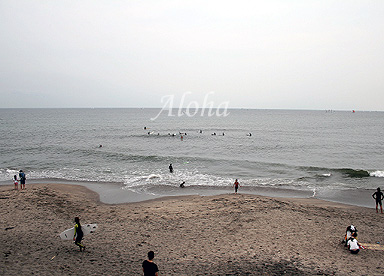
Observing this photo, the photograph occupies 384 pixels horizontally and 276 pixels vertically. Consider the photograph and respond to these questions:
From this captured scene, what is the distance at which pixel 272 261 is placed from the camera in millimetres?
9234

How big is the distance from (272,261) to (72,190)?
17.3 metres

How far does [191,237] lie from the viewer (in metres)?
11.5

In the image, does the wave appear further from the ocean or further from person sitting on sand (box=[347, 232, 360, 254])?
person sitting on sand (box=[347, 232, 360, 254])

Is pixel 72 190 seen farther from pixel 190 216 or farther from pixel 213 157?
pixel 213 157

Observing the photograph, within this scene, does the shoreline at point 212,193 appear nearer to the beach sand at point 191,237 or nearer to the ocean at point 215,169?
the ocean at point 215,169

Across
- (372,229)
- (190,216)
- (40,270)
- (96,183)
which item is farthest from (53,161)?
(372,229)

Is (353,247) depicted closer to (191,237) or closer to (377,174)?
(191,237)

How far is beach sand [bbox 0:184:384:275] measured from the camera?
28.9ft

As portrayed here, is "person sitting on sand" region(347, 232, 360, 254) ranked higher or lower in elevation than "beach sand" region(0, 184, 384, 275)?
higher

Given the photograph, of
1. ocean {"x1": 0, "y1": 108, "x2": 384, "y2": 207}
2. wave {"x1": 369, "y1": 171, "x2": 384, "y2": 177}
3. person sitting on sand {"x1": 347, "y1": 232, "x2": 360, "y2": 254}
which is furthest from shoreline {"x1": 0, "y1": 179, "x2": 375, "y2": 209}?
person sitting on sand {"x1": 347, "y1": 232, "x2": 360, "y2": 254}

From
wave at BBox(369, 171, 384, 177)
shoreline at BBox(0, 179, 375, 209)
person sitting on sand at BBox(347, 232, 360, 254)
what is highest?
wave at BBox(369, 171, 384, 177)

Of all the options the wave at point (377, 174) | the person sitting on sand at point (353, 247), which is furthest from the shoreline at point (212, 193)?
the person sitting on sand at point (353, 247)

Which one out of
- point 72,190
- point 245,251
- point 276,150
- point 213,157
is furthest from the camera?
point 276,150

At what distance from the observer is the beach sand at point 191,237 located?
882 cm
